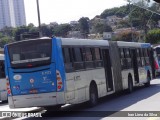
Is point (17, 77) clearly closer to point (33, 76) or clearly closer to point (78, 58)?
point (33, 76)

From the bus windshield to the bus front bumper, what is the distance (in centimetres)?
104

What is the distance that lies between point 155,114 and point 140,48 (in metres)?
14.1

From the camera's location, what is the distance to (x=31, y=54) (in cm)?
1446

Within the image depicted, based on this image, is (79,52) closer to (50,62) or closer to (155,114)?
(50,62)

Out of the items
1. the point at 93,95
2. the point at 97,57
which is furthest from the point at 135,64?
the point at 93,95

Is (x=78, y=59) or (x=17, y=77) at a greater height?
(x=78, y=59)

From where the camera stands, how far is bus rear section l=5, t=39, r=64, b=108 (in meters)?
14.0

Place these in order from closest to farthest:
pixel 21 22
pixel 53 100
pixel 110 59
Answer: pixel 53 100 < pixel 110 59 < pixel 21 22

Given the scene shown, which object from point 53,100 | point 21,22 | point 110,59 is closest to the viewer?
point 53,100

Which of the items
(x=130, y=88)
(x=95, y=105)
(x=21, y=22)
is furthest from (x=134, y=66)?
(x=21, y=22)

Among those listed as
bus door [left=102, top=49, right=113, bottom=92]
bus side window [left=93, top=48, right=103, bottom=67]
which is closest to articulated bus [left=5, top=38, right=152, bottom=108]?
bus side window [left=93, top=48, right=103, bottom=67]

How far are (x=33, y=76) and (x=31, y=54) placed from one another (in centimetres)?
77

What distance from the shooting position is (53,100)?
13844 mm

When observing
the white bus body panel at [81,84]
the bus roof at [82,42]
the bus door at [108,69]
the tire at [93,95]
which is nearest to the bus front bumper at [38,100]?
the white bus body panel at [81,84]
